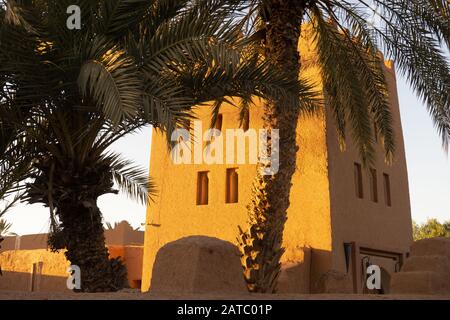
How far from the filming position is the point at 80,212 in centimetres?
878

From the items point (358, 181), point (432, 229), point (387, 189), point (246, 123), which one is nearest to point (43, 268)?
point (246, 123)

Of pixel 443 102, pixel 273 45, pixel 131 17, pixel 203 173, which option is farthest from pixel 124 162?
pixel 203 173

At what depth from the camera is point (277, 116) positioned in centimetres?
1011

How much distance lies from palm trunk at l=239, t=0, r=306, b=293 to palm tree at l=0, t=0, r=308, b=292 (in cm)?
124

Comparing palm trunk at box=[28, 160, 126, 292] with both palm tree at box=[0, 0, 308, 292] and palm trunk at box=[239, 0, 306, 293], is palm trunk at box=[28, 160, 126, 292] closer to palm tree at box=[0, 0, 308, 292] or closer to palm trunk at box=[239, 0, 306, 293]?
palm tree at box=[0, 0, 308, 292]

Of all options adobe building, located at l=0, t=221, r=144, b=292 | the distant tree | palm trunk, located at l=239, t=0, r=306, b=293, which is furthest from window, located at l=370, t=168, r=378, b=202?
the distant tree

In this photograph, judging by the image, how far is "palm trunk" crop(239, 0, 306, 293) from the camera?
→ 9.60 meters

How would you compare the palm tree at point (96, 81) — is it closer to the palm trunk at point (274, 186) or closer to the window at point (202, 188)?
the palm trunk at point (274, 186)

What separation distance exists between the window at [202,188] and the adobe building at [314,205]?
0.03 metres

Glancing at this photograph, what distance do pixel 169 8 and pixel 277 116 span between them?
261 centimetres

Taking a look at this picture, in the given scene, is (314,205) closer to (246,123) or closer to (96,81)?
(246,123)
